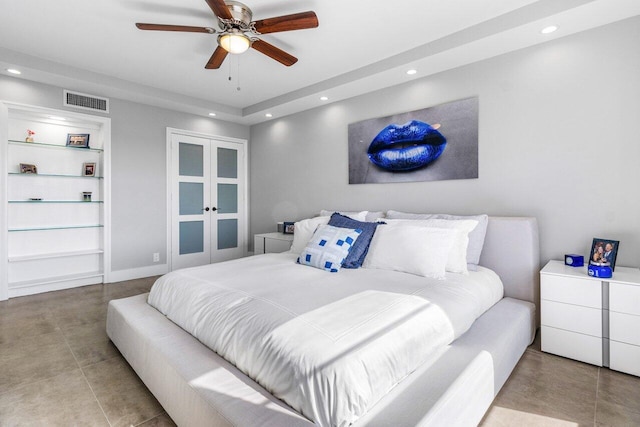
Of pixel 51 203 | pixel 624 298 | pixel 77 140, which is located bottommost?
pixel 624 298

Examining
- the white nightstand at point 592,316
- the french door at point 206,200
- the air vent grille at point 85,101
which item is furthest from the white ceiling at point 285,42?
the white nightstand at point 592,316

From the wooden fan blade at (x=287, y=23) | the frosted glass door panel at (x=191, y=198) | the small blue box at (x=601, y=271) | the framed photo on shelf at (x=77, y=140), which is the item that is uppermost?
the wooden fan blade at (x=287, y=23)

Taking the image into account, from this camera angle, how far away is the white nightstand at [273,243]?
13.1 feet

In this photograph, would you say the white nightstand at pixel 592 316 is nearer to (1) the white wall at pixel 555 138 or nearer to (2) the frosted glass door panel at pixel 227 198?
(1) the white wall at pixel 555 138

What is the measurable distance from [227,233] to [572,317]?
14.6ft

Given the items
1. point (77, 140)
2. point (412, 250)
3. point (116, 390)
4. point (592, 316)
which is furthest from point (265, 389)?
point (77, 140)

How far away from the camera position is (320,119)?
420 cm

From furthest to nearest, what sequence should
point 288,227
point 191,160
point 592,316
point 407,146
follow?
point 191,160, point 288,227, point 407,146, point 592,316

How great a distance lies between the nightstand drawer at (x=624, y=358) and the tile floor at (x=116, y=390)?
0.04 meters

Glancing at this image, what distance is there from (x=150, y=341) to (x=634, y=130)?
3.37 m

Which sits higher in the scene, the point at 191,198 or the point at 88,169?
the point at 88,169

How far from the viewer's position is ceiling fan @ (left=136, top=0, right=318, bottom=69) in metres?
2.02

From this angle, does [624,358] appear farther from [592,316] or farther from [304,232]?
[304,232]

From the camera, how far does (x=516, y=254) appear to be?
2486 mm
